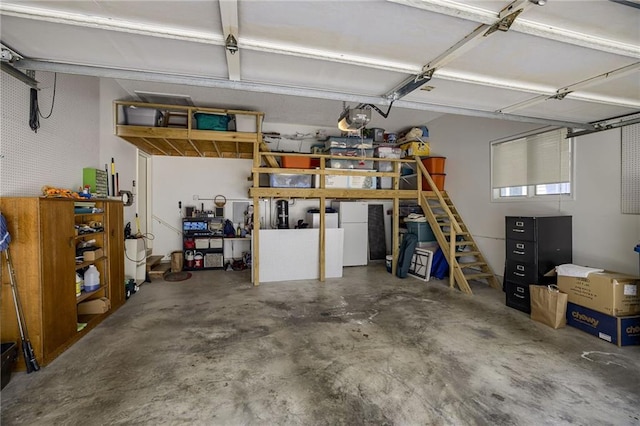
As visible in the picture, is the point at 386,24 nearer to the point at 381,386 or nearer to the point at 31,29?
the point at 31,29

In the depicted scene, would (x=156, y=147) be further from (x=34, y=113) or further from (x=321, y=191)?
(x=321, y=191)

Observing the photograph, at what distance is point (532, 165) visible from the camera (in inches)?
171

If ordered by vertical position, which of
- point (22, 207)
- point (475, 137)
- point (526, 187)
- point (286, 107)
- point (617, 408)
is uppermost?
point (286, 107)

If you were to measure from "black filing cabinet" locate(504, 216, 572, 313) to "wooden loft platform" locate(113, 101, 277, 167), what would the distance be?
408 cm

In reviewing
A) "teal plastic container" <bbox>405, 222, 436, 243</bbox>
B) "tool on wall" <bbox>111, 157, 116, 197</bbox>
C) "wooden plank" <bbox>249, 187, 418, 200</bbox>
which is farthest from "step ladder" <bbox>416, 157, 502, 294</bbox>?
"tool on wall" <bbox>111, 157, 116, 197</bbox>

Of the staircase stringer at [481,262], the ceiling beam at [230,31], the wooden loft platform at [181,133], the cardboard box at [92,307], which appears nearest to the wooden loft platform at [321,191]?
the wooden loft platform at [181,133]

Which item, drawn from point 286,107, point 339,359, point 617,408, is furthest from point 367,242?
point 617,408

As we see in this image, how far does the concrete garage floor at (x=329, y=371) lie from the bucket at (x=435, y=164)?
2946 mm

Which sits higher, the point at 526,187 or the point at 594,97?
the point at 594,97

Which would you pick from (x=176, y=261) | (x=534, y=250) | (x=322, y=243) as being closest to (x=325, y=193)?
(x=322, y=243)

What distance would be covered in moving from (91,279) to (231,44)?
10.9 ft

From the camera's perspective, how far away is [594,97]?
8.64ft

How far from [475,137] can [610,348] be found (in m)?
3.76

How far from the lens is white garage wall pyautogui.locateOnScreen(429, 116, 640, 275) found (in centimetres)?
336
